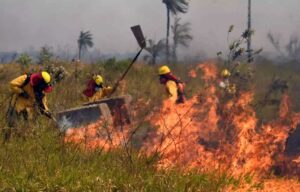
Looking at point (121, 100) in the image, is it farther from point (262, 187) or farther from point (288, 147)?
point (262, 187)

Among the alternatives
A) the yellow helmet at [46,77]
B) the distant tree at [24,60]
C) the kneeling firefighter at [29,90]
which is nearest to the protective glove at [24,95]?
the kneeling firefighter at [29,90]

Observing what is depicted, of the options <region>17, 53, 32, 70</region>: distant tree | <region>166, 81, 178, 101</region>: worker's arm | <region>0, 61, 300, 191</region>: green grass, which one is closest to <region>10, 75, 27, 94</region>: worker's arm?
<region>0, 61, 300, 191</region>: green grass

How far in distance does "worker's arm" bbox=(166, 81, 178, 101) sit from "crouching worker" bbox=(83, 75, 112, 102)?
1272 mm

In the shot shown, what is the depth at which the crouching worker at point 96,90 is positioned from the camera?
9578 mm

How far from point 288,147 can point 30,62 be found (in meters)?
9.68

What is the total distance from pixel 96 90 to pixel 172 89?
171 centimetres

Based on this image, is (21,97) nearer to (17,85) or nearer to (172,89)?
(17,85)

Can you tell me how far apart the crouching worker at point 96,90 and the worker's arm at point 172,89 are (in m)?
1.27

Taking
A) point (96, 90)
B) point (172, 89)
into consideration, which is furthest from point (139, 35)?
point (96, 90)

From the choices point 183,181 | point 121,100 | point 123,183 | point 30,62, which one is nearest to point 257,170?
point 183,181

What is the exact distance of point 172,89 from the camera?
932 cm

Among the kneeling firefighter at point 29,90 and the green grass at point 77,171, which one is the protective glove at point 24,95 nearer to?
the kneeling firefighter at point 29,90

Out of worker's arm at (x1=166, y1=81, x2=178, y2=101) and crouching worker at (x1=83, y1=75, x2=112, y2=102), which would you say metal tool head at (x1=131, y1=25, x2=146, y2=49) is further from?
crouching worker at (x1=83, y1=75, x2=112, y2=102)

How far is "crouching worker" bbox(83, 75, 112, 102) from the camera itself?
9.58 meters
